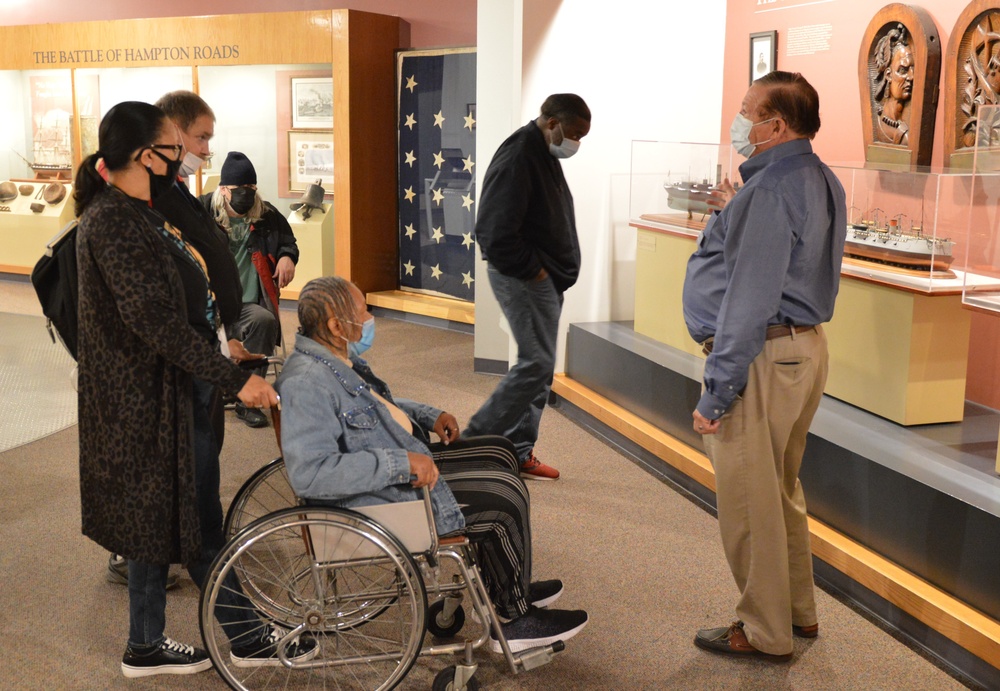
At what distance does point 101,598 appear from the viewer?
327 cm

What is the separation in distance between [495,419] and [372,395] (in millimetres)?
1713

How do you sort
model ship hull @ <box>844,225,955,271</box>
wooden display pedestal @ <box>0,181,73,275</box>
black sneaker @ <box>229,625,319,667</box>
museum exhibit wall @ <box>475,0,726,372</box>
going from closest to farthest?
black sneaker @ <box>229,625,319,667</box>
model ship hull @ <box>844,225,955,271</box>
museum exhibit wall @ <box>475,0,726,372</box>
wooden display pedestal @ <box>0,181,73,275</box>

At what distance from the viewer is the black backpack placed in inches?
98.8

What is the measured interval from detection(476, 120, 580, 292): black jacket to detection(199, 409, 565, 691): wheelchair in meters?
1.41

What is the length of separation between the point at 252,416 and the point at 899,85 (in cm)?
342

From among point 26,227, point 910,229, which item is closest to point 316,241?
point 26,227

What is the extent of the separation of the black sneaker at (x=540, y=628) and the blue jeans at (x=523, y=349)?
4.70 feet

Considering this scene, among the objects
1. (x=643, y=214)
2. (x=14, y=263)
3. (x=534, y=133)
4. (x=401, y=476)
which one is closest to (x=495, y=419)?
(x=534, y=133)

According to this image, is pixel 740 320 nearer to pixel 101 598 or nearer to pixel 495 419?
pixel 495 419

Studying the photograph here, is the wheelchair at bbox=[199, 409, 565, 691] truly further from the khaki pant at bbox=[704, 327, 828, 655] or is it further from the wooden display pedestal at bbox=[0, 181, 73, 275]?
the wooden display pedestal at bbox=[0, 181, 73, 275]

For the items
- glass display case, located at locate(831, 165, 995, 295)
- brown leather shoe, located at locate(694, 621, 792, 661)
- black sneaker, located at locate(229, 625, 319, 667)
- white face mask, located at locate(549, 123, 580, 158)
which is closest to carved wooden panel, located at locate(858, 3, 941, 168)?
glass display case, located at locate(831, 165, 995, 295)

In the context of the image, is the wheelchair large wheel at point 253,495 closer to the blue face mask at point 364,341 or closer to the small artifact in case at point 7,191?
the blue face mask at point 364,341

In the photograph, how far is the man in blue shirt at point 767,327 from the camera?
98.3 inches

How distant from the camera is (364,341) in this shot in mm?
2592
